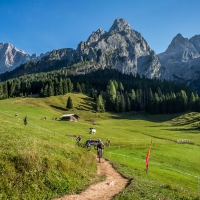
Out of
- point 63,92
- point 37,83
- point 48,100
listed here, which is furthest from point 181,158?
point 37,83

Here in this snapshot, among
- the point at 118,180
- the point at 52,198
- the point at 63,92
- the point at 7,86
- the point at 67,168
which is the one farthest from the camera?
the point at 63,92

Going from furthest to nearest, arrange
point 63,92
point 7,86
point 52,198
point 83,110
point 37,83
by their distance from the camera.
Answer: point 37,83 < point 63,92 < point 7,86 < point 83,110 < point 52,198

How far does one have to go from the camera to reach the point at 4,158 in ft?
54.3

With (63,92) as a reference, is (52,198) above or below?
below

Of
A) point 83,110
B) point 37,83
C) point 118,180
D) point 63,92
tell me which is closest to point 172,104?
point 83,110

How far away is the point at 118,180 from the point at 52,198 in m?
9.03

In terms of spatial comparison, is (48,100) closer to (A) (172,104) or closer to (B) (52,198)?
(A) (172,104)

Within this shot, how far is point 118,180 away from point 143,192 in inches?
226

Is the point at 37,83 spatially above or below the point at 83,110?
above

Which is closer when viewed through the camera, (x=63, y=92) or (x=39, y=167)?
(x=39, y=167)

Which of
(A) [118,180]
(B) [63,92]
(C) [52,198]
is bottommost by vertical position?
(A) [118,180]

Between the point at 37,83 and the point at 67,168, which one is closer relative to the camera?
the point at 67,168

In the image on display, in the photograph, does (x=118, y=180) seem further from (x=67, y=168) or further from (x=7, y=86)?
(x=7, y=86)

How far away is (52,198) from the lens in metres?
15.1
